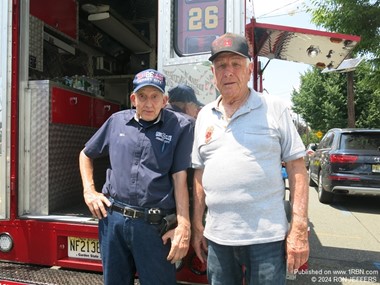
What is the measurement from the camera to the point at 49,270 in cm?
303

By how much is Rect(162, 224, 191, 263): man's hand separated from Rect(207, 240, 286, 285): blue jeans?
169mm

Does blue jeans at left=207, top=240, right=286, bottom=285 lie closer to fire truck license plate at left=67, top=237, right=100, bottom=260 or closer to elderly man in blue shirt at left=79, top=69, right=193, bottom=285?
elderly man in blue shirt at left=79, top=69, right=193, bottom=285

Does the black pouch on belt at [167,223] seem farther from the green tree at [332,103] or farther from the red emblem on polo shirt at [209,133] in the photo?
the green tree at [332,103]

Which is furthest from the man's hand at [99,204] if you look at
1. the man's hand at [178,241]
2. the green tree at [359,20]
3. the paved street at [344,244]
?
the green tree at [359,20]

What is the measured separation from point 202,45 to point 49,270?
2101mm

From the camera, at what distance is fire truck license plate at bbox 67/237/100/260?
299 cm

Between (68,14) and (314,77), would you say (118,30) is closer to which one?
(68,14)

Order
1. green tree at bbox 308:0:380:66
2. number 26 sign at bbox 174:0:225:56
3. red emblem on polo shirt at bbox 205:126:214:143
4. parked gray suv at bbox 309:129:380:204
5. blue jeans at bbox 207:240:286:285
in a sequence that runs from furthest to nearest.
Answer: green tree at bbox 308:0:380:66, parked gray suv at bbox 309:129:380:204, number 26 sign at bbox 174:0:225:56, red emblem on polo shirt at bbox 205:126:214:143, blue jeans at bbox 207:240:286:285

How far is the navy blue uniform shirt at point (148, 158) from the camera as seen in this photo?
7.34ft

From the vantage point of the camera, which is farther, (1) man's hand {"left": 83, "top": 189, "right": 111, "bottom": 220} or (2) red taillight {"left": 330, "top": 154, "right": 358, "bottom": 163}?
(2) red taillight {"left": 330, "top": 154, "right": 358, "bottom": 163}

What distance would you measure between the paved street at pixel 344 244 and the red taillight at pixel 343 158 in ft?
3.38

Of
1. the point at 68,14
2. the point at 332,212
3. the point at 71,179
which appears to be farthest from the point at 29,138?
the point at 332,212

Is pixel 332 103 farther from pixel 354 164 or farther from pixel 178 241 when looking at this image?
pixel 178 241

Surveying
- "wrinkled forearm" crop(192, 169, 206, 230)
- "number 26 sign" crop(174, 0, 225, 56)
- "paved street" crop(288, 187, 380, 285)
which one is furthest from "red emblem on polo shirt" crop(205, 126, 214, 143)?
"paved street" crop(288, 187, 380, 285)
